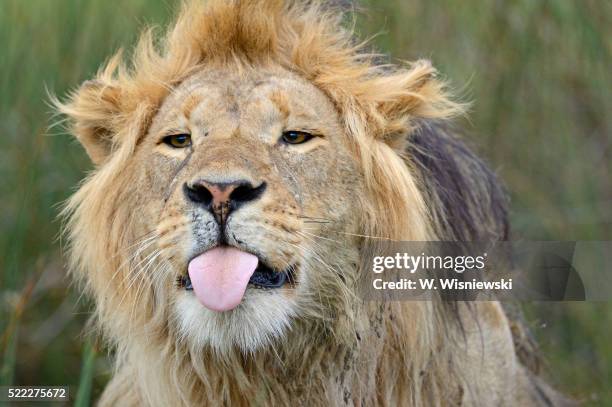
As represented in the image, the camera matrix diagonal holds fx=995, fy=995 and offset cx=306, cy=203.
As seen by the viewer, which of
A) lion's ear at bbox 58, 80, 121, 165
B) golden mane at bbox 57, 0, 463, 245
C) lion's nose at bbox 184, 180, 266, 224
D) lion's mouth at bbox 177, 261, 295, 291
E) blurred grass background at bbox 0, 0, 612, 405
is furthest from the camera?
blurred grass background at bbox 0, 0, 612, 405

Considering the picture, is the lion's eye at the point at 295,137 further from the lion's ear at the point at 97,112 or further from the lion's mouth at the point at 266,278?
the lion's ear at the point at 97,112

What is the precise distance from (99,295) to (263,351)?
2.09 feet

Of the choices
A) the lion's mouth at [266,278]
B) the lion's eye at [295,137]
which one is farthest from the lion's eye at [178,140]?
the lion's mouth at [266,278]

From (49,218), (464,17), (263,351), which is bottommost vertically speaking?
(263,351)

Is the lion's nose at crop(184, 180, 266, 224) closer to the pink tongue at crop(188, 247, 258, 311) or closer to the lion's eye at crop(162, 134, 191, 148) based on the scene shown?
the pink tongue at crop(188, 247, 258, 311)

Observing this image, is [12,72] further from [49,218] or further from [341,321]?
[341,321]

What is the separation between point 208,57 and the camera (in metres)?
3.41

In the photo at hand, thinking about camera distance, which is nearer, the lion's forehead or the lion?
the lion

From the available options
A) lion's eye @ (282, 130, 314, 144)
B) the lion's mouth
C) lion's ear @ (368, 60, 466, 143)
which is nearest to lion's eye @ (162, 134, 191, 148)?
lion's eye @ (282, 130, 314, 144)

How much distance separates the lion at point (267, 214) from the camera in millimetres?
2814


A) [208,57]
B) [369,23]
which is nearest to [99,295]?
[208,57]

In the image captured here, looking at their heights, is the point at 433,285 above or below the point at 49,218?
below

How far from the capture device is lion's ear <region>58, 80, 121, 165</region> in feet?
11.4

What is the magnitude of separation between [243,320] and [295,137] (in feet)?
2.03
